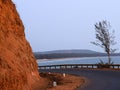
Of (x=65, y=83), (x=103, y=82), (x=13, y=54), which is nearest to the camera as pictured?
(x=13, y=54)

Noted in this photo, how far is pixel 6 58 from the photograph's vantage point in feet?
83.7

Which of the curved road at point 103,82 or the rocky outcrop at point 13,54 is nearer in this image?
the rocky outcrop at point 13,54

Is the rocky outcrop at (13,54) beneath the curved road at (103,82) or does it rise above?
above

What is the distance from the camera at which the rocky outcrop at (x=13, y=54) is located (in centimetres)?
2328

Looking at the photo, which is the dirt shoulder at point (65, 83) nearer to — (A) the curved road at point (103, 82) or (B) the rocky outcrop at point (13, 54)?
(A) the curved road at point (103, 82)

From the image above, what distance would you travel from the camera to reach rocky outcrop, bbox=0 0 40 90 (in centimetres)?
2328

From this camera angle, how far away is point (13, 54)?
27.9m

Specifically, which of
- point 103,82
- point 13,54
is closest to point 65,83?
point 103,82

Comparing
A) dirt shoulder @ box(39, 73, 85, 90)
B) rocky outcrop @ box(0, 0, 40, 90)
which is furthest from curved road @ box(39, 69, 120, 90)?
rocky outcrop @ box(0, 0, 40, 90)

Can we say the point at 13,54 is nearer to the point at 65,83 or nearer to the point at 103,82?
the point at 65,83

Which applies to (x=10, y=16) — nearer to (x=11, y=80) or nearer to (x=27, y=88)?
(x=27, y=88)

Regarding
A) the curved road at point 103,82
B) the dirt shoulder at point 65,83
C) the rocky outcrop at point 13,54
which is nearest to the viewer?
the rocky outcrop at point 13,54

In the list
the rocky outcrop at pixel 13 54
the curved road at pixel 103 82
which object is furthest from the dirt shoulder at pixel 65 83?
the rocky outcrop at pixel 13 54

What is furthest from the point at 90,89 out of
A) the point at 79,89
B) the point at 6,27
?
the point at 6,27
